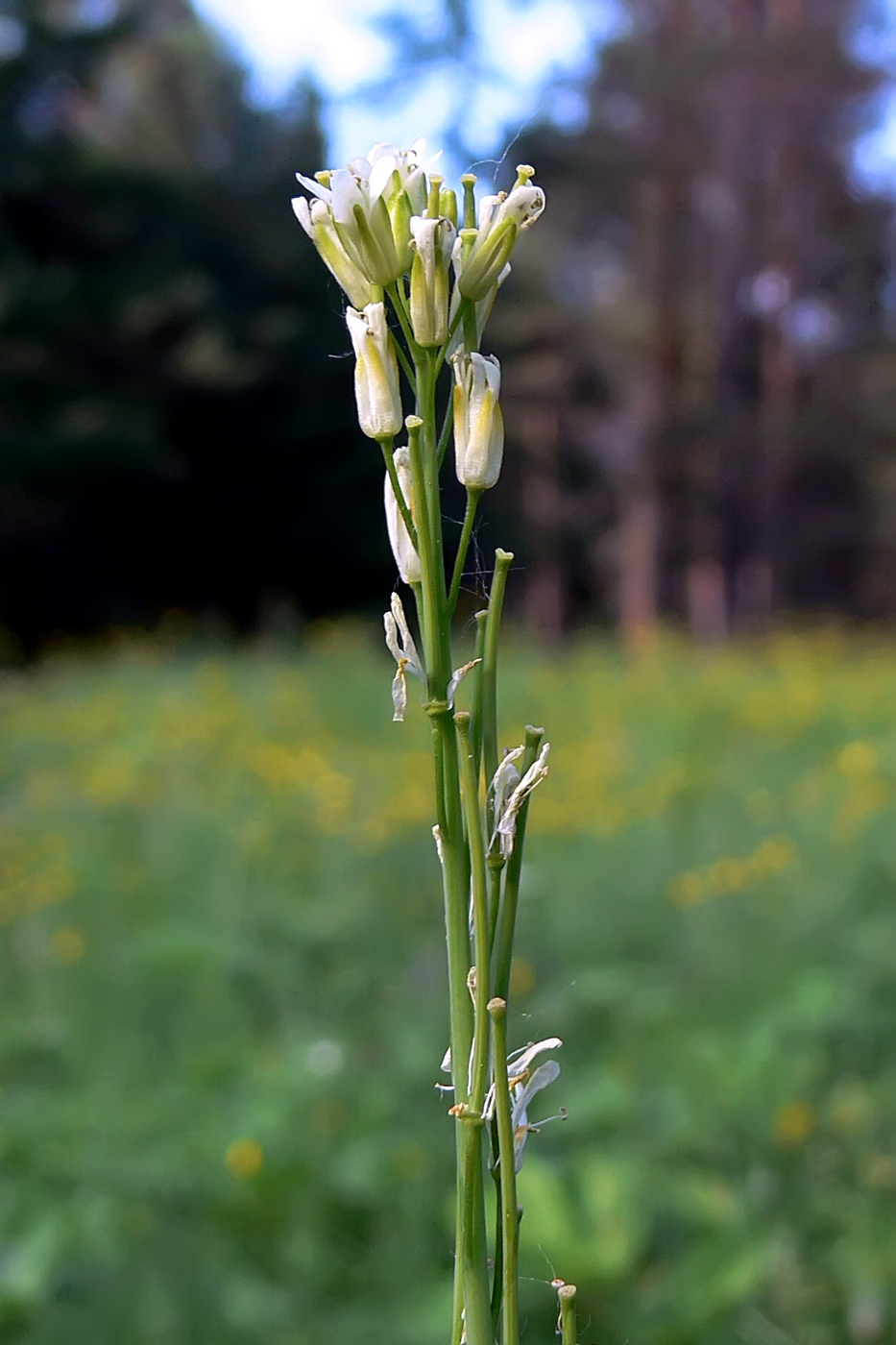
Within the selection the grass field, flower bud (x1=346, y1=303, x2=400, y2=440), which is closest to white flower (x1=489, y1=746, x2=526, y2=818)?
flower bud (x1=346, y1=303, x2=400, y2=440)

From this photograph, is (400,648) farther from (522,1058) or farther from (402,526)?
(522,1058)

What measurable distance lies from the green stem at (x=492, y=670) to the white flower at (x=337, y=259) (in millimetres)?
116

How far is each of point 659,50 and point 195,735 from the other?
35.2ft

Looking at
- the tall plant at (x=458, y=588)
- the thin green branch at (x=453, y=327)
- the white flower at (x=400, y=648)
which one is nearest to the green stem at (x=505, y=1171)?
the tall plant at (x=458, y=588)

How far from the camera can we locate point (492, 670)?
1.21 feet

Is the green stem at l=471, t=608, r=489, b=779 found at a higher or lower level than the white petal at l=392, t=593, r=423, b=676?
lower

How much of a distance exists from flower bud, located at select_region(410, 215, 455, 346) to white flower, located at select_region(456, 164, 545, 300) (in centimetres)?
1

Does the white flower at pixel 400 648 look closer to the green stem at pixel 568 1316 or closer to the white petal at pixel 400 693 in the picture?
the white petal at pixel 400 693

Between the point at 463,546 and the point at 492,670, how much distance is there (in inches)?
1.5

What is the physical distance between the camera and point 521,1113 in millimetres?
415

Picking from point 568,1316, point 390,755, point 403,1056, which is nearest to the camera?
point 568,1316

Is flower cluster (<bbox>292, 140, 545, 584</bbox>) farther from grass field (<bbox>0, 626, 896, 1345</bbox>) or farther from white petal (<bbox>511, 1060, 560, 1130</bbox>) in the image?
grass field (<bbox>0, 626, 896, 1345</bbox>)

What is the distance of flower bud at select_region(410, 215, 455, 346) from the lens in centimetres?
40

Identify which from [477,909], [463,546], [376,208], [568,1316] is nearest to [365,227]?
[376,208]
